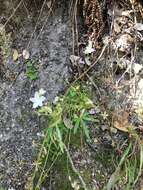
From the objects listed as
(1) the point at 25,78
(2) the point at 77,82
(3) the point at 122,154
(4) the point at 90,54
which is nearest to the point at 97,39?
(4) the point at 90,54

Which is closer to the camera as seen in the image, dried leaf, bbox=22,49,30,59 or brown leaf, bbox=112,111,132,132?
brown leaf, bbox=112,111,132,132

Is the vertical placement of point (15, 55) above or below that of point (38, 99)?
above

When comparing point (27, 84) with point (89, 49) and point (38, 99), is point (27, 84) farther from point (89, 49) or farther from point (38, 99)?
point (89, 49)

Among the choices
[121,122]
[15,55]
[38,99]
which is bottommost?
[121,122]

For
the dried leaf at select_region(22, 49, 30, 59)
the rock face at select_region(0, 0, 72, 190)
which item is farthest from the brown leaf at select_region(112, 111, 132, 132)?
the dried leaf at select_region(22, 49, 30, 59)

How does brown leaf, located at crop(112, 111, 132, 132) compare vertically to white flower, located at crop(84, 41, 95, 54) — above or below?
below

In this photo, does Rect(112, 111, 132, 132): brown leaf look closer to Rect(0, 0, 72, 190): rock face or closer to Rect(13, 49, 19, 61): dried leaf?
Rect(0, 0, 72, 190): rock face

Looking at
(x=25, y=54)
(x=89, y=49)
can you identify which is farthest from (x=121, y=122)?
(x=25, y=54)
